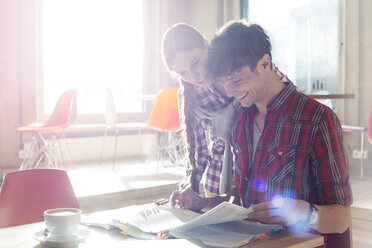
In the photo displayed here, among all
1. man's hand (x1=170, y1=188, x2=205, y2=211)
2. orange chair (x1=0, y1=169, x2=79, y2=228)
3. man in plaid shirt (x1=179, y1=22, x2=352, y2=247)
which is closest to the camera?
man in plaid shirt (x1=179, y1=22, x2=352, y2=247)

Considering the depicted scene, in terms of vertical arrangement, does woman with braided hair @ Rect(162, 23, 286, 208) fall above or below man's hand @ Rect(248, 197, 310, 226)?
above

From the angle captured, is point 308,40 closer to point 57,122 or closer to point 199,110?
point 57,122

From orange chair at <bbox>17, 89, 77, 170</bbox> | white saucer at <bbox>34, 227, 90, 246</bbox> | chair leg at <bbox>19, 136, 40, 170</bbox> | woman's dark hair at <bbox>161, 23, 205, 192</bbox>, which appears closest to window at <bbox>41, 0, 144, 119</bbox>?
chair leg at <bbox>19, 136, 40, 170</bbox>

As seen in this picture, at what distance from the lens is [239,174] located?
1.28 m

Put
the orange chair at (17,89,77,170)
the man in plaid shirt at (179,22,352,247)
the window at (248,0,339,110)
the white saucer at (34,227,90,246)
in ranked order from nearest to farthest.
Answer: the white saucer at (34,227,90,246), the man in plaid shirt at (179,22,352,247), the orange chair at (17,89,77,170), the window at (248,0,339,110)

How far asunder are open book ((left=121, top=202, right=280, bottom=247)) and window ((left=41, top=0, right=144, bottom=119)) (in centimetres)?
438

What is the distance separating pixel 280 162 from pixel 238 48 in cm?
31

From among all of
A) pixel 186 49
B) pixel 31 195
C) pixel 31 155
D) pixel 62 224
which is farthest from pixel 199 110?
pixel 31 155

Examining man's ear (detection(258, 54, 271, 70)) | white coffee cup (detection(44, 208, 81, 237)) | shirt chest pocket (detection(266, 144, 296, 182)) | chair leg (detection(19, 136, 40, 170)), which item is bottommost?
chair leg (detection(19, 136, 40, 170))

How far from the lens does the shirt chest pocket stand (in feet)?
3.87

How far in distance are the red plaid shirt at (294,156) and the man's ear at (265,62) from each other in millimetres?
83

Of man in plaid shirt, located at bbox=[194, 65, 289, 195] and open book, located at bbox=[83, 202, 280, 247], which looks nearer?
open book, located at bbox=[83, 202, 280, 247]

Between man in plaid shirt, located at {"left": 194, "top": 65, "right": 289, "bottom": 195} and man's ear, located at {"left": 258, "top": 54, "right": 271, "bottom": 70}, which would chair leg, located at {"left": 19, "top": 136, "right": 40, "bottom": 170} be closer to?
man in plaid shirt, located at {"left": 194, "top": 65, "right": 289, "bottom": 195}

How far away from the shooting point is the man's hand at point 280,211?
1005 mm
